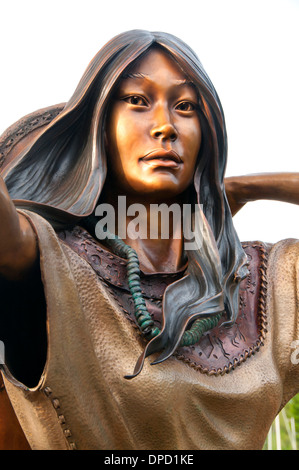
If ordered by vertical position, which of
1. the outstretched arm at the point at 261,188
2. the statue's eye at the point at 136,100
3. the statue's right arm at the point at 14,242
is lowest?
the statue's right arm at the point at 14,242

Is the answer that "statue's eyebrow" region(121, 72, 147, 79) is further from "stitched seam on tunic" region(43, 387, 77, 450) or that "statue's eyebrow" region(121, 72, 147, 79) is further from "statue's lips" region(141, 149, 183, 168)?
"stitched seam on tunic" region(43, 387, 77, 450)

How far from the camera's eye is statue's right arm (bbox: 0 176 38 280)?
222 centimetres

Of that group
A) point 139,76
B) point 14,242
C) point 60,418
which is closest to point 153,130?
point 139,76

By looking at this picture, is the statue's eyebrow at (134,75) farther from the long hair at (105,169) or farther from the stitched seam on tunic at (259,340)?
the stitched seam on tunic at (259,340)

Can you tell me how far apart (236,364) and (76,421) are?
621mm

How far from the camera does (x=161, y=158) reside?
2.83 meters

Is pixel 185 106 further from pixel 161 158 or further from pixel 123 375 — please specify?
pixel 123 375

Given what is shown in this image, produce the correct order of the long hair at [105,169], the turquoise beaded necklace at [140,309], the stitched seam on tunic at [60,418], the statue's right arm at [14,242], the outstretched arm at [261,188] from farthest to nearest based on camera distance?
1. the outstretched arm at [261,188]
2. the long hair at [105,169]
3. the turquoise beaded necklace at [140,309]
4. the stitched seam on tunic at [60,418]
5. the statue's right arm at [14,242]

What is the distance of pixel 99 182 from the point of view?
2820 mm

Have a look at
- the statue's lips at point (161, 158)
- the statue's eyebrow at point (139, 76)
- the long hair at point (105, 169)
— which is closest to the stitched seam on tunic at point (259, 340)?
the long hair at point (105, 169)

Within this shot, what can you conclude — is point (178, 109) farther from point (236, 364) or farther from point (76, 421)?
point (76, 421)

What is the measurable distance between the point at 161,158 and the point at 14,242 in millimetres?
723

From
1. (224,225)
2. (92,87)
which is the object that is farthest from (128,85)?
(224,225)

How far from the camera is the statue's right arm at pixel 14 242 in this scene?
2223 mm
